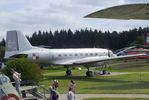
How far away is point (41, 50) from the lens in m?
48.7

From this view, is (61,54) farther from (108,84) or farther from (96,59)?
(108,84)

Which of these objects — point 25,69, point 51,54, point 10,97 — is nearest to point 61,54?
point 51,54

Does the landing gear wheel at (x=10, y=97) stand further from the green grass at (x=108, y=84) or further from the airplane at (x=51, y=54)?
the airplane at (x=51, y=54)

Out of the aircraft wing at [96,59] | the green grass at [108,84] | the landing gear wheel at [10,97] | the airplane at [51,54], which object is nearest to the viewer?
the landing gear wheel at [10,97]

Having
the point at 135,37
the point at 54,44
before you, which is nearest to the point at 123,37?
the point at 135,37

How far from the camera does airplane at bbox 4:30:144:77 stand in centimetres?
4812

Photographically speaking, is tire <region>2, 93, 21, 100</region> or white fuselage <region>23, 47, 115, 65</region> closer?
tire <region>2, 93, 21, 100</region>

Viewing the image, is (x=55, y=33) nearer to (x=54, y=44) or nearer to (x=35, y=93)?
(x=54, y=44)

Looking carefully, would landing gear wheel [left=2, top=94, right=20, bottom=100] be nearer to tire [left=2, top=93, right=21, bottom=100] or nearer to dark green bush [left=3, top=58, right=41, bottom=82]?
tire [left=2, top=93, right=21, bottom=100]

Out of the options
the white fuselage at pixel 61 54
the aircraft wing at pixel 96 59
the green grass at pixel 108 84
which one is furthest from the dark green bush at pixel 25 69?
the aircraft wing at pixel 96 59

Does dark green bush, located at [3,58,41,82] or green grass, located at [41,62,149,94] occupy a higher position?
dark green bush, located at [3,58,41,82]

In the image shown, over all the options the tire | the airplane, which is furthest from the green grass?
the tire

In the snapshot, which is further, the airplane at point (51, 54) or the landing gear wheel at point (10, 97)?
the airplane at point (51, 54)

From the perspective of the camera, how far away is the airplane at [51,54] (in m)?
48.1
